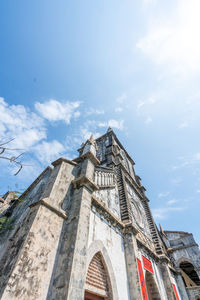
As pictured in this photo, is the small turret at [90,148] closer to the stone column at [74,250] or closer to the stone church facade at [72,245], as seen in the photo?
the stone church facade at [72,245]

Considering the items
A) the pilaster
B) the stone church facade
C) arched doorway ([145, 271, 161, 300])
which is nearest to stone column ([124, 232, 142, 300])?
the stone church facade

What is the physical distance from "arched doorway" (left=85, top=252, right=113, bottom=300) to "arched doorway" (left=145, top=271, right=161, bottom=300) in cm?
462

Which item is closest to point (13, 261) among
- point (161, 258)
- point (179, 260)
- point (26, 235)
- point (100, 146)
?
point (26, 235)

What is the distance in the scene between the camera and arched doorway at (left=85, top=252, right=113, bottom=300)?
4348 millimetres

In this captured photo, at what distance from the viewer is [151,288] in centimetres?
848

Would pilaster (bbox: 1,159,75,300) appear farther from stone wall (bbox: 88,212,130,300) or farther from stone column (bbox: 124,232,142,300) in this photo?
stone column (bbox: 124,232,142,300)

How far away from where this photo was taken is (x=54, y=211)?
412cm

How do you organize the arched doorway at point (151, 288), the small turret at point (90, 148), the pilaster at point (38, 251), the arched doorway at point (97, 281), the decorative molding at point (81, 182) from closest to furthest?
the pilaster at point (38, 251), the arched doorway at point (97, 281), the decorative molding at point (81, 182), the small turret at point (90, 148), the arched doorway at point (151, 288)

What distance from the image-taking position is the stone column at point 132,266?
578 cm

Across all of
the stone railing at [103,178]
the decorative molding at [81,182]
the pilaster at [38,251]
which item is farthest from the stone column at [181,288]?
the pilaster at [38,251]

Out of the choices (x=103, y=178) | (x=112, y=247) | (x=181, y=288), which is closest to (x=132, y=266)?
(x=112, y=247)

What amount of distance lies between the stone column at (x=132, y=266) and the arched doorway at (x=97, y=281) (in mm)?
1648

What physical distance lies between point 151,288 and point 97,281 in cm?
611

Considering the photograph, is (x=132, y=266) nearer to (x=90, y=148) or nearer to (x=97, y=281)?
(x=97, y=281)
